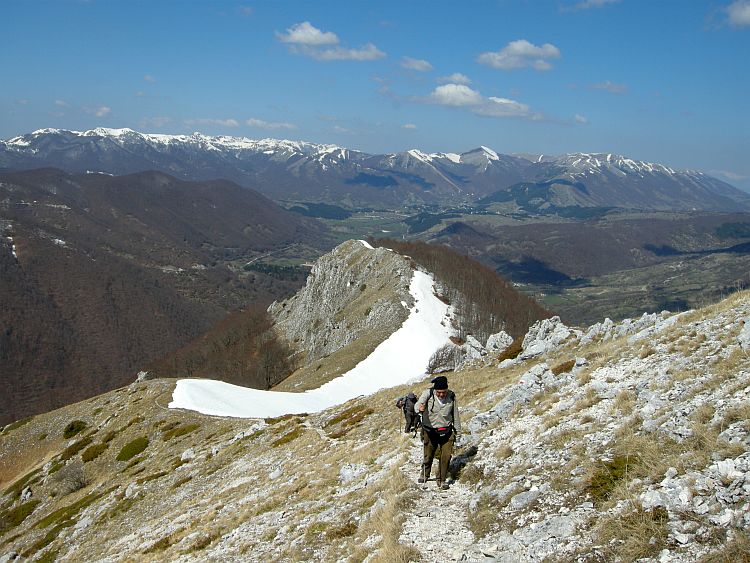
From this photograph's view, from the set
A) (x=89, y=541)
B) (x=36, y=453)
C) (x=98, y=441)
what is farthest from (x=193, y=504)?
(x=36, y=453)

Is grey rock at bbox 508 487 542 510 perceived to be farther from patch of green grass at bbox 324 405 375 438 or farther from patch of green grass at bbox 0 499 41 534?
patch of green grass at bbox 0 499 41 534

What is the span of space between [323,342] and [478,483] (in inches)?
4004

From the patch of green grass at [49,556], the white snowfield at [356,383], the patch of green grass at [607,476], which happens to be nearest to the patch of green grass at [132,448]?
the white snowfield at [356,383]

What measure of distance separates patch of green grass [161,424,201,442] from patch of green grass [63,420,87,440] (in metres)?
21.8

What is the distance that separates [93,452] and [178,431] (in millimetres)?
10615

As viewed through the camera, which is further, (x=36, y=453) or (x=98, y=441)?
(x=36, y=453)

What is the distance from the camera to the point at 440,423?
14.9 meters

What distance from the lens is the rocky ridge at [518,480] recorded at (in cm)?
966

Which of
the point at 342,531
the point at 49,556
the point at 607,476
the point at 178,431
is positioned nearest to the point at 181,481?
the point at 49,556

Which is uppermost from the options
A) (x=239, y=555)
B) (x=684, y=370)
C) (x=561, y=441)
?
(x=684, y=370)

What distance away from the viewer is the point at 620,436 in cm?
1302

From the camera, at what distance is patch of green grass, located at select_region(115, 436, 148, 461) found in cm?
4666

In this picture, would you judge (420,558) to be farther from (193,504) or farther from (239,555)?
(193,504)

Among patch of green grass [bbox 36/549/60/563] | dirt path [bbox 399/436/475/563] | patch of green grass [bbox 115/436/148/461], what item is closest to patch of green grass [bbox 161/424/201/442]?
patch of green grass [bbox 115/436/148/461]
